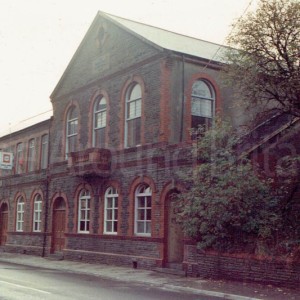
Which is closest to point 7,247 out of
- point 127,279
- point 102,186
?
point 102,186

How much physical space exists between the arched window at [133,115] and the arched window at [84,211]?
425 centimetres

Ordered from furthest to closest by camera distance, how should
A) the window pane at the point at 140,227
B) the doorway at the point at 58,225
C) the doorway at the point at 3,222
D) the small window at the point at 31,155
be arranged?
the doorway at the point at 3,222
the small window at the point at 31,155
the doorway at the point at 58,225
the window pane at the point at 140,227

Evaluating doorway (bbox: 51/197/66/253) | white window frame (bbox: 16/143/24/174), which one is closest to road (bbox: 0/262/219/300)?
doorway (bbox: 51/197/66/253)

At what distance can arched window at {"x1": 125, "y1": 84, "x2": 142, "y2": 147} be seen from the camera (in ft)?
72.9

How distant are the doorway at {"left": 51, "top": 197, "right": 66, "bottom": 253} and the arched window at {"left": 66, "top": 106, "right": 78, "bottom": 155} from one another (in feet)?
10.1

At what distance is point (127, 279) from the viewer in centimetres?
1747

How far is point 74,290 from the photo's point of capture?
1366 centimetres

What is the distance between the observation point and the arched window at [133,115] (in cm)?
2223

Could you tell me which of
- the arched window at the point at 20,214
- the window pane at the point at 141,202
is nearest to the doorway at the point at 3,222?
the arched window at the point at 20,214

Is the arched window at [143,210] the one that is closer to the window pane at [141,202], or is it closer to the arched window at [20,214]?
the window pane at [141,202]

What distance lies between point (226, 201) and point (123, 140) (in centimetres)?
856

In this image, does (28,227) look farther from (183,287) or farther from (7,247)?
(183,287)

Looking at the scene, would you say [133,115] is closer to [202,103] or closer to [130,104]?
[130,104]

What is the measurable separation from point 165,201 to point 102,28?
10264mm
